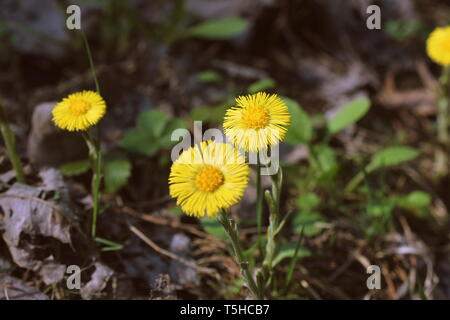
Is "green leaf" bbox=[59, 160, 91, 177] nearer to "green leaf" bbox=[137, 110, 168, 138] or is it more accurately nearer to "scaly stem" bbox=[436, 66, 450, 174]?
"green leaf" bbox=[137, 110, 168, 138]

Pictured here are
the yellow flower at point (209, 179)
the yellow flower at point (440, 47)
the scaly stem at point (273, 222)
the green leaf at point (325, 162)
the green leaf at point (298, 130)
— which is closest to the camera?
the yellow flower at point (209, 179)

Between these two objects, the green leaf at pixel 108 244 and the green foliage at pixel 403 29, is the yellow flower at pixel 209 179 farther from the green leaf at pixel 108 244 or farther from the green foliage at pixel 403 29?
the green foliage at pixel 403 29

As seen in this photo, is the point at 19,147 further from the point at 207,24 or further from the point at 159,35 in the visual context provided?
the point at 207,24

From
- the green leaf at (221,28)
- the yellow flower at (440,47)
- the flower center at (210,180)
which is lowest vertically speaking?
the flower center at (210,180)

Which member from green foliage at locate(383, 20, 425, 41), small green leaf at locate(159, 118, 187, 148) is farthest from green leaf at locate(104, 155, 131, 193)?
green foliage at locate(383, 20, 425, 41)

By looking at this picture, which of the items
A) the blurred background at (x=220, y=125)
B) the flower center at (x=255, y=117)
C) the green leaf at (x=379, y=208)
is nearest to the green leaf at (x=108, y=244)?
the blurred background at (x=220, y=125)
